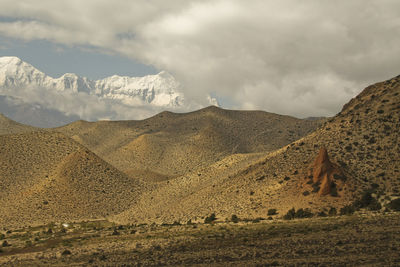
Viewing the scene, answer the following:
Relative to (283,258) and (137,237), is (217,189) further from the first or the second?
(283,258)

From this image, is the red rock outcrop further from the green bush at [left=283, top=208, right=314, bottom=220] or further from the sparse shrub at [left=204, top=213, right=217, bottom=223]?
the sparse shrub at [left=204, top=213, right=217, bottom=223]

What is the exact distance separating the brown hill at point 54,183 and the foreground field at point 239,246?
33.0 metres

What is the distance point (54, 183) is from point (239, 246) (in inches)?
2749

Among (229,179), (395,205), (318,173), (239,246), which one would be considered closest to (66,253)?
(239,246)

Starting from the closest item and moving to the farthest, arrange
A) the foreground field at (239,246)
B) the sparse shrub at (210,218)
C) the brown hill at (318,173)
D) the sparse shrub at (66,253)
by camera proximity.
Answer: the foreground field at (239,246) < the sparse shrub at (66,253) < the brown hill at (318,173) < the sparse shrub at (210,218)

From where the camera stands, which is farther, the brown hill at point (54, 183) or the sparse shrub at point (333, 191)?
the brown hill at point (54, 183)

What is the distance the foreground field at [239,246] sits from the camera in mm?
34969

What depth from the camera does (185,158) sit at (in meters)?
176

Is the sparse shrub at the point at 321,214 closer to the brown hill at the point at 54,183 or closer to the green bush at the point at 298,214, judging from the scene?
the green bush at the point at 298,214

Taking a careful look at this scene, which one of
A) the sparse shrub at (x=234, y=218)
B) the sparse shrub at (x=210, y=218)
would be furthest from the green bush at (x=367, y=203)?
the sparse shrub at (x=210, y=218)

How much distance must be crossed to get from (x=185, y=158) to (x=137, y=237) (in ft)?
406

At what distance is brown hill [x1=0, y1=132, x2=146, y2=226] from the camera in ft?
292

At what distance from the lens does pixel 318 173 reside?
62.7 m

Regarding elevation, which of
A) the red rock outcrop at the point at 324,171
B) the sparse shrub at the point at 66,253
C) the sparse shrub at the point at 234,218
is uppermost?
the red rock outcrop at the point at 324,171
